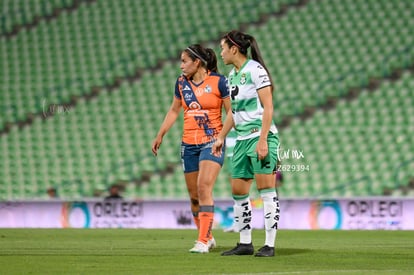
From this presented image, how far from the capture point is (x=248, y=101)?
8750mm

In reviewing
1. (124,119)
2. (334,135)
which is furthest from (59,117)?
(334,135)

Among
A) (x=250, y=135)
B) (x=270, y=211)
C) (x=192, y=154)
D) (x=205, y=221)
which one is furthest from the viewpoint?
(x=192, y=154)

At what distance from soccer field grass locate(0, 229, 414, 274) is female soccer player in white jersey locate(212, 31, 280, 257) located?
14.1 inches

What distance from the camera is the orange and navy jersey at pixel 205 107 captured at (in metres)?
9.42

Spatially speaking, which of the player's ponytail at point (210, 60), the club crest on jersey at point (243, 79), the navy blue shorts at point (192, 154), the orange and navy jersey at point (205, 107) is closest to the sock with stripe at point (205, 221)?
the navy blue shorts at point (192, 154)

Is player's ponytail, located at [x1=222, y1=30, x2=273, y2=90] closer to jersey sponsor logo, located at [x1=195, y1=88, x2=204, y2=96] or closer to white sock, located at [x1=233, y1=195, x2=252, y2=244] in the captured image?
jersey sponsor logo, located at [x1=195, y1=88, x2=204, y2=96]

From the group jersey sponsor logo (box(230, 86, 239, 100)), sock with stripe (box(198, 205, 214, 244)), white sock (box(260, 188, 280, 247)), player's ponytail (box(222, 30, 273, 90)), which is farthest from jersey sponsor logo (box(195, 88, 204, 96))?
white sock (box(260, 188, 280, 247))

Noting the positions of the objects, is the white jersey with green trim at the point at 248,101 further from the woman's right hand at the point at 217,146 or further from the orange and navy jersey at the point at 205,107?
the orange and navy jersey at the point at 205,107

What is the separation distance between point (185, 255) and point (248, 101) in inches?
61.7

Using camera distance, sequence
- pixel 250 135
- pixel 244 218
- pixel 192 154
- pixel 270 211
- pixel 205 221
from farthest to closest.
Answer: pixel 192 154
pixel 205 221
pixel 244 218
pixel 250 135
pixel 270 211

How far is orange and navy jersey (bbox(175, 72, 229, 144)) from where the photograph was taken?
9.42 meters

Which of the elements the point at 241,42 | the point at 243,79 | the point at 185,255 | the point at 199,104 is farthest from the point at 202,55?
the point at 185,255

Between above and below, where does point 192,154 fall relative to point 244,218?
above

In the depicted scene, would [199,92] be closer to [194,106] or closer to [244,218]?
[194,106]
